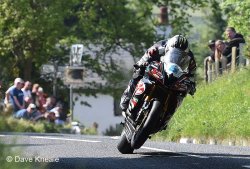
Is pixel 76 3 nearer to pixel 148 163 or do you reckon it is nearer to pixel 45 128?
pixel 45 128

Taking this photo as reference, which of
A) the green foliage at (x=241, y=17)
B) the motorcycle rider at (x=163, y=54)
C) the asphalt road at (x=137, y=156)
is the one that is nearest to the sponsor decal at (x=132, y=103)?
the motorcycle rider at (x=163, y=54)

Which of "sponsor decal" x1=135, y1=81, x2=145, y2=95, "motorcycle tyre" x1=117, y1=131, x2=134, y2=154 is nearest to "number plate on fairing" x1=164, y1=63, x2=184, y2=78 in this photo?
"sponsor decal" x1=135, y1=81, x2=145, y2=95

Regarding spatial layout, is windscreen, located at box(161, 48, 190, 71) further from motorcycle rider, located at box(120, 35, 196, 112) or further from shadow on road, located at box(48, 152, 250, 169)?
shadow on road, located at box(48, 152, 250, 169)

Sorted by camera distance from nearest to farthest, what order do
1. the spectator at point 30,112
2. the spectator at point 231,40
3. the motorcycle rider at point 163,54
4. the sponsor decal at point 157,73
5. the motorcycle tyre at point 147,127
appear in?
1. the motorcycle tyre at point 147,127
2. the sponsor decal at point 157,73
3. the motorcycle rider at point 163,54
4. the spectator at point 30,112
5. the spectator at point 231,40

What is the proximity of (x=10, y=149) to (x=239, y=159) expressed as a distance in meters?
5.74

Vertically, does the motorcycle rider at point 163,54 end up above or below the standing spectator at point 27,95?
above

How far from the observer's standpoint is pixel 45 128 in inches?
1093

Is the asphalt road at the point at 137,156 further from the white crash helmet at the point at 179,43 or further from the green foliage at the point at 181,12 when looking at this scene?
the green foliage at the point at 181,12

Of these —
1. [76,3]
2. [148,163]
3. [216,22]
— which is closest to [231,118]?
[148,163]

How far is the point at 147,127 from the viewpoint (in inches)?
553

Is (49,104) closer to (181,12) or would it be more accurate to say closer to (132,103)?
(132,103)

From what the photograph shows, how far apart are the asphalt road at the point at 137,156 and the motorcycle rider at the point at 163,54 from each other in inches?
34.3

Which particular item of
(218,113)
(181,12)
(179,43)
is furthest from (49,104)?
(181,12)

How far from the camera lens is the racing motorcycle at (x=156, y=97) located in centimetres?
1406
